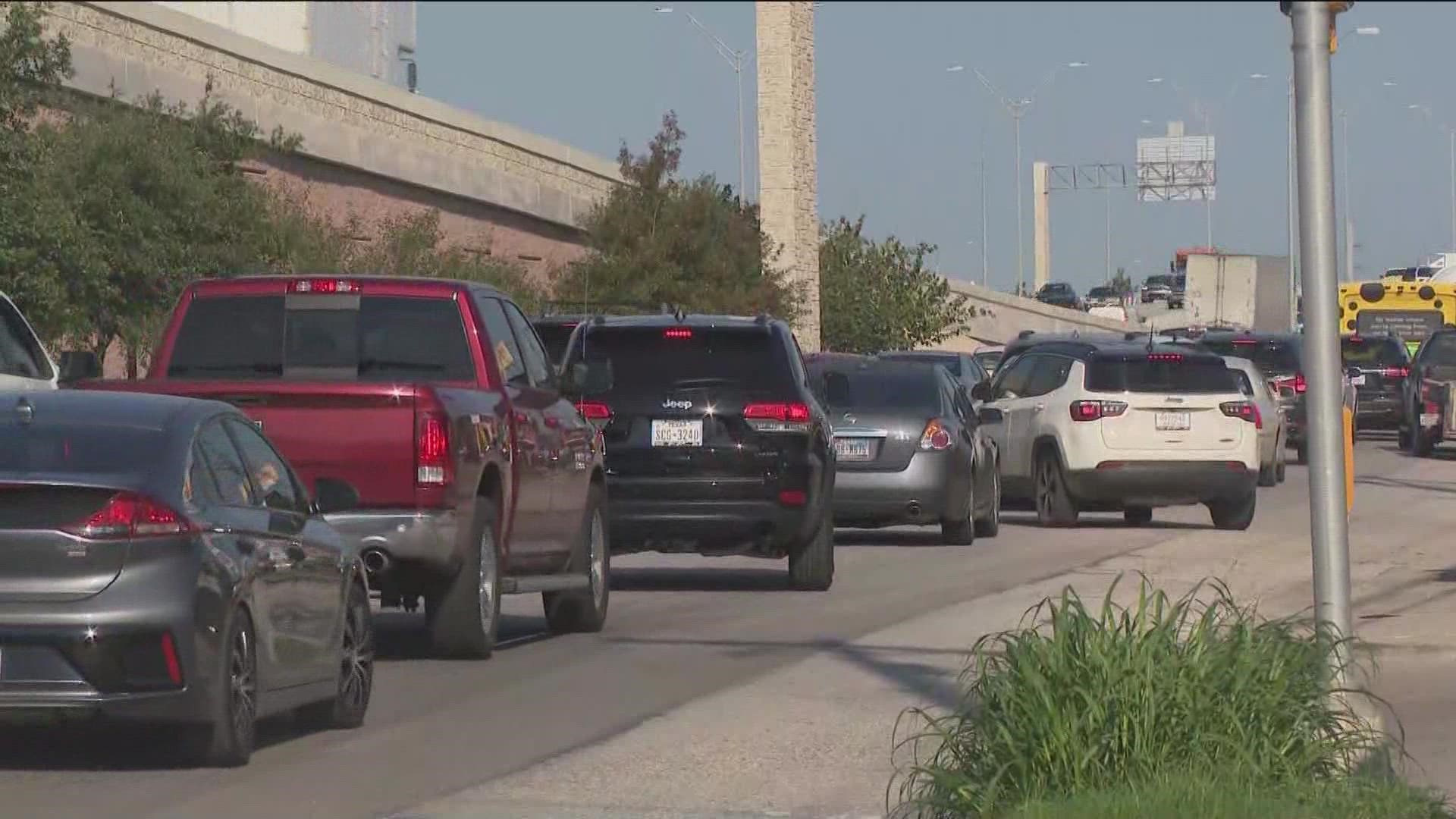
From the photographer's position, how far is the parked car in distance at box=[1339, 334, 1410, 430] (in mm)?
46906

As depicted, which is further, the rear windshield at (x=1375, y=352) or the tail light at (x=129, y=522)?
the rear windshield at (x=1375, y=352)

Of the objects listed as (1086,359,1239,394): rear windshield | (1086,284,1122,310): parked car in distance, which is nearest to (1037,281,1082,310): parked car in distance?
(1086,284,1122,310): parked car in distance

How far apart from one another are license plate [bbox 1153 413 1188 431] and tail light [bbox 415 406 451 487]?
1330cm

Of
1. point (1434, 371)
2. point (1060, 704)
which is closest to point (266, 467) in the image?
point (1060, 704)

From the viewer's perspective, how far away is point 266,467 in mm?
10859

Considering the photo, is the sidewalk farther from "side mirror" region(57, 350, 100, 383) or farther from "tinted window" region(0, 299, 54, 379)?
"tinted window" region(0, 299, 54, 379)

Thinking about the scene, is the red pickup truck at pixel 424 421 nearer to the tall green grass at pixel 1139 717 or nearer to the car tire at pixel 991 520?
the tall green grass at pixel 1139 717

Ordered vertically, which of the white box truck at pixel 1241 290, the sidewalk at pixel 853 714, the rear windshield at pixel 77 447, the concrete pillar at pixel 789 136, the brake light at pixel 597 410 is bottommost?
the sidewalk at pixel 853 714

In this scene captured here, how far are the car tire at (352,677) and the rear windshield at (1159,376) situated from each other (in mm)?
14804

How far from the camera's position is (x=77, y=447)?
995cm

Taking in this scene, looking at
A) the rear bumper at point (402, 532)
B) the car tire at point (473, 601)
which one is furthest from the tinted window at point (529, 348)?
the rear bumper at point (402, 532)

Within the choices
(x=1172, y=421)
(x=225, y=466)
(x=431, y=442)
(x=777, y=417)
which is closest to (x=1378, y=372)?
(x=1172, y=421)

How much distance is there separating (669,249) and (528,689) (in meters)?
39.5

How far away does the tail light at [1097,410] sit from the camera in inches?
993
